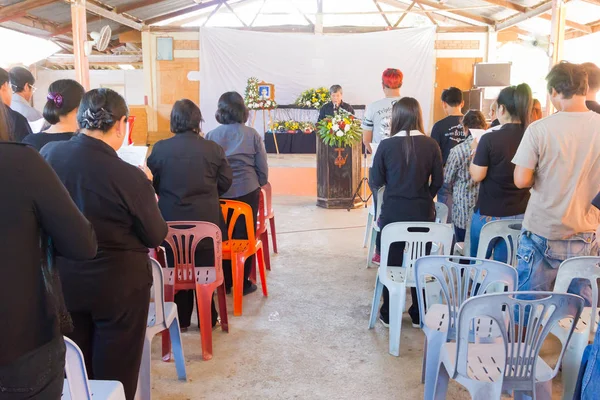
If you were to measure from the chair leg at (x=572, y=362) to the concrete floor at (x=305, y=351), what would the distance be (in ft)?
1.33

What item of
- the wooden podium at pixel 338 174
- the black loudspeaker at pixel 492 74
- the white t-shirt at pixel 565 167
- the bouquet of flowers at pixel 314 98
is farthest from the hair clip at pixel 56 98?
the black loudspeaker at pixel 492 74

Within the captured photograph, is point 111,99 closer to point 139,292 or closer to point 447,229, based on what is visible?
point 139,292

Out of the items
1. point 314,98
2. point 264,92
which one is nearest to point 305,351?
point 264,92

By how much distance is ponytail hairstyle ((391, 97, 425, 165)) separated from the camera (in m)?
2.82

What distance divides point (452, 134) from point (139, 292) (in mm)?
2692

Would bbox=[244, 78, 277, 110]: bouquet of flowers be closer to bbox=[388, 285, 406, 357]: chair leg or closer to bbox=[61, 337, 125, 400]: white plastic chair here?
bbox=[388, 285, 406, 357]: chair leg

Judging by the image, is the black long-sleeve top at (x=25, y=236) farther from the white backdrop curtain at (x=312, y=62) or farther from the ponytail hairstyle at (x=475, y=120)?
the white backdrop curtain at (x=312, y=62)

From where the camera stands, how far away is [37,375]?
1.06m

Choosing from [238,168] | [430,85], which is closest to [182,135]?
[238,168]

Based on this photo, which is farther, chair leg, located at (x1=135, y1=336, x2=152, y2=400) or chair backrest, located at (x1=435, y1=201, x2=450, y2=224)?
chair backrest, located at (x1=435, y1=201, x2=450, y2=224)

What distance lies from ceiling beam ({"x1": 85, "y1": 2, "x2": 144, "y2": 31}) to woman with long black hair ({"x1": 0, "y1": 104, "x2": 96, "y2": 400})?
32.2 ft

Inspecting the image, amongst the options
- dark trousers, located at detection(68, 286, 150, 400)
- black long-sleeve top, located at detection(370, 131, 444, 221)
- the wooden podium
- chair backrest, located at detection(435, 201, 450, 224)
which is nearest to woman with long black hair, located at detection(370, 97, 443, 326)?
black long-sleeve top, located at detection(370, 131, 444, 221)

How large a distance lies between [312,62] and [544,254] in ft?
33.7

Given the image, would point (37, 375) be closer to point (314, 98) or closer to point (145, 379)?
point (145, 379)
